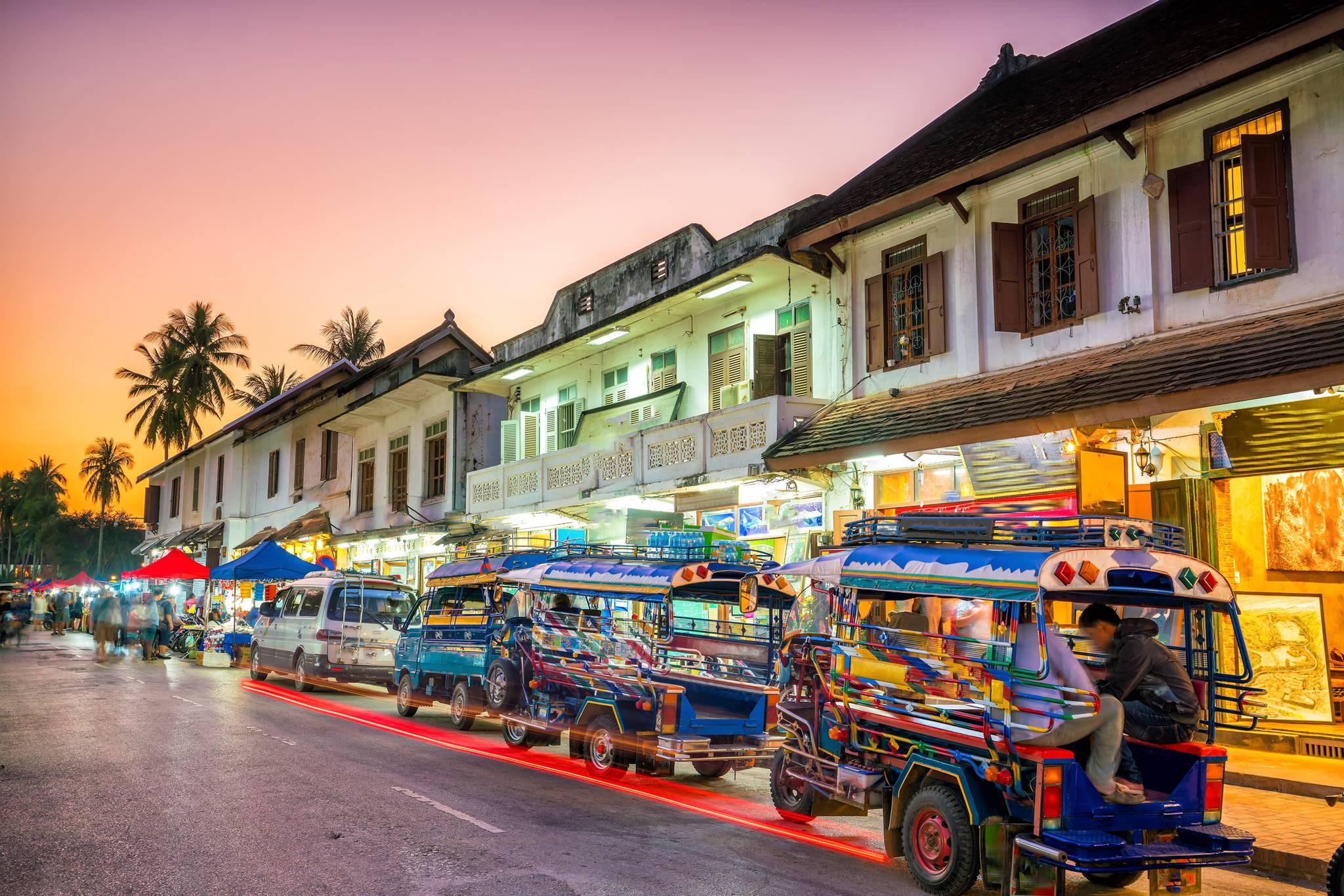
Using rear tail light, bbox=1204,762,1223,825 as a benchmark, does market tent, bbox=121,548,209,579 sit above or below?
above

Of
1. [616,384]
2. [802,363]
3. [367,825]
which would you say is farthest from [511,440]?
[367,825]

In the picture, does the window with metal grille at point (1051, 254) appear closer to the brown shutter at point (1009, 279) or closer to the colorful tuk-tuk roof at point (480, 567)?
the brown shutter at point (1009, 279)

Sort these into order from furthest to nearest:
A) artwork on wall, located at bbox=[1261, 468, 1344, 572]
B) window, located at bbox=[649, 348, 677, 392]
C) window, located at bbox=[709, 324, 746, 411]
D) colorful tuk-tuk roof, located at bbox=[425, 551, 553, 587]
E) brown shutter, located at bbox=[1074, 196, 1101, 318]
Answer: window, located at bbox=[649, 348, 677, 392] < window, located at bbox=[709, 324, 746, 411] < colorful tuk-tuk roof, located at bbox=[425, 551, 553, 587] < brown shutter, located at bbox=[1074, 196, 1101, 318] < artwork on wall, located at bbox=[1261, 468, 1344, 572]

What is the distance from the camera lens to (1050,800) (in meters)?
6.40

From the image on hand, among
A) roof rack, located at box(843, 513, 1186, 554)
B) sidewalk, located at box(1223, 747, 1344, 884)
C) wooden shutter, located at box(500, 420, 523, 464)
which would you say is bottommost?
Answer: sidewalk, located at box(1223, 747, 1344, 884)

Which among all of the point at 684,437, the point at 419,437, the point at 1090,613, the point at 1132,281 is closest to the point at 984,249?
the point at 1132,281

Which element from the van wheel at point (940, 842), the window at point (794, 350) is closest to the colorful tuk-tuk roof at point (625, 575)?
the van wheel at point (940, 842)

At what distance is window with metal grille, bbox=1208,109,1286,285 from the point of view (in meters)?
12.8

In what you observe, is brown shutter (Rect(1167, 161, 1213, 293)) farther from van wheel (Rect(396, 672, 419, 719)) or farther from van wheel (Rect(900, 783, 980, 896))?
van wheel (Rect(396, 672, 419, 719))

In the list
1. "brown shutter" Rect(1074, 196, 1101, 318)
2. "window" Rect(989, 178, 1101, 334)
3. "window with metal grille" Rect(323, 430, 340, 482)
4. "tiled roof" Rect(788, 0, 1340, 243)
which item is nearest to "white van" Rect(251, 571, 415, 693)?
"tiled roof" Rect(788, 0, 1340, 243)

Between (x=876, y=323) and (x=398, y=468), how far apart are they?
22.2 m

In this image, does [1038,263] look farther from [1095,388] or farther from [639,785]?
[639,785]

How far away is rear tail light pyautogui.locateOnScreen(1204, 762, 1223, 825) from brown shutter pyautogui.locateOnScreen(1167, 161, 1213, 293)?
25.7 ft

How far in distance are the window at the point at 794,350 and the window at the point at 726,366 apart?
3.93ft
